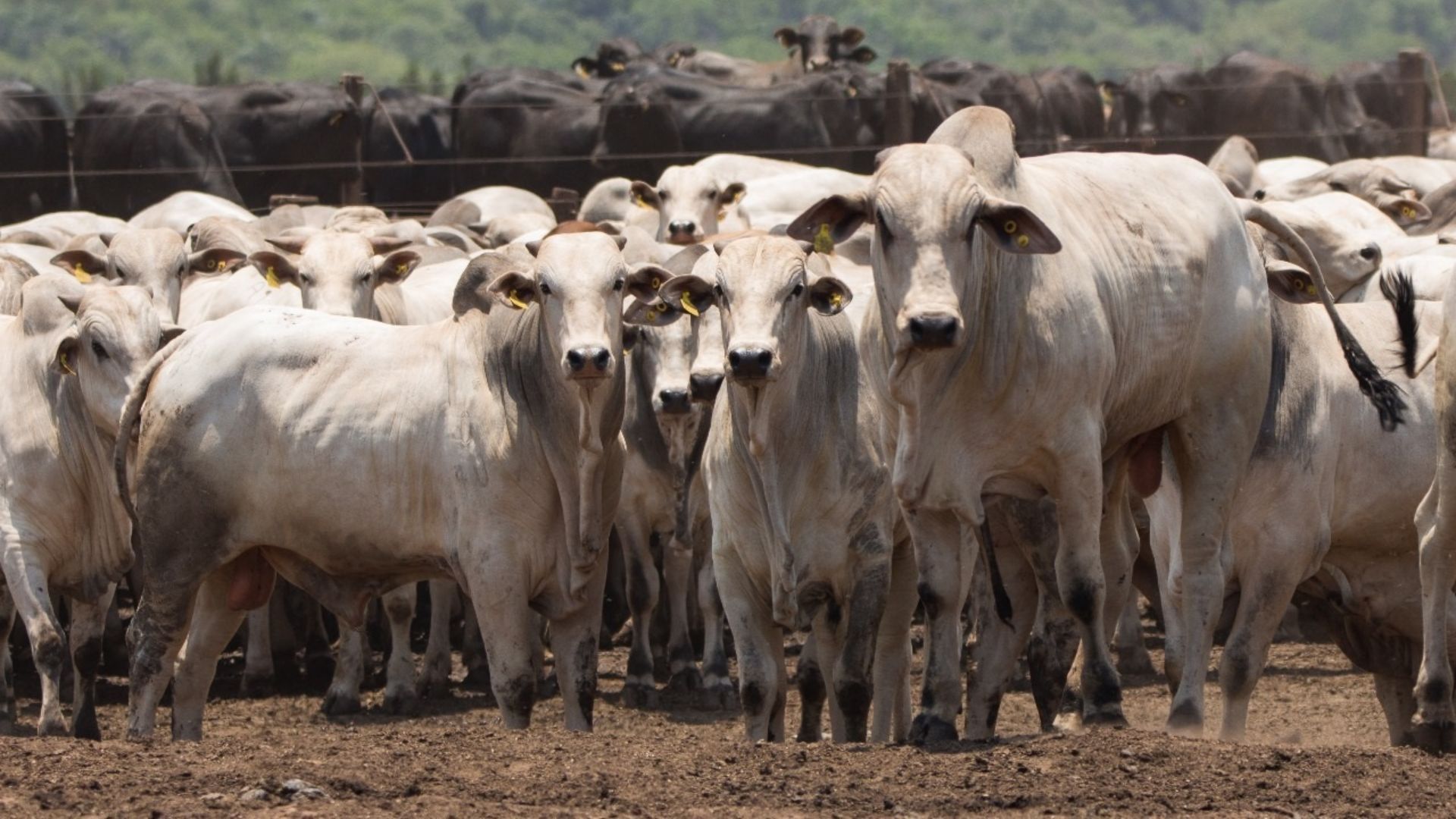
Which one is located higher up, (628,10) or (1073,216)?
(628,10)

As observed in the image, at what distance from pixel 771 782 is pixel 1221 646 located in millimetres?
7129

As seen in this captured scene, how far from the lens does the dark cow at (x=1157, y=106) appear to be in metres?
28.1

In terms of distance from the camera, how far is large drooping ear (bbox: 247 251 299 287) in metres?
11.9

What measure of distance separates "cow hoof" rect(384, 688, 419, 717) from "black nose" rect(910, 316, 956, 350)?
5.05 metres

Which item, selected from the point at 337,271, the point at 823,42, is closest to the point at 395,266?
the point at 337,271

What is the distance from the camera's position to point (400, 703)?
1141 centimetres

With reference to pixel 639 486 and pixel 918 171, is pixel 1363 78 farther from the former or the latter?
pixel 918 171

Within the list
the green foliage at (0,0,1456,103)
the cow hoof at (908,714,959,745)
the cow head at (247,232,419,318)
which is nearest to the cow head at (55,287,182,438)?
the cow head at (247,232,419,318)

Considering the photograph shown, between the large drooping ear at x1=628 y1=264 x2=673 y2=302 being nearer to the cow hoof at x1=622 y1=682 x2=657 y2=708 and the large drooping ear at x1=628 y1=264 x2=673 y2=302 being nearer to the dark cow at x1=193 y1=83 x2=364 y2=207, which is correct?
the cow hoof at x1=622 y1=682 x2=657 y2=708

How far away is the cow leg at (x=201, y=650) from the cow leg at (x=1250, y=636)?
4024mm

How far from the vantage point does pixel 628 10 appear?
111 meters

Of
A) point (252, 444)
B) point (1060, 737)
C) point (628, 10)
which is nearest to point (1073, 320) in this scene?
point (1060, 737)

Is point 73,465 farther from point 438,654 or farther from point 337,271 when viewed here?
point 438,654

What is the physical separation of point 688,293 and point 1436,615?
3026 mm
